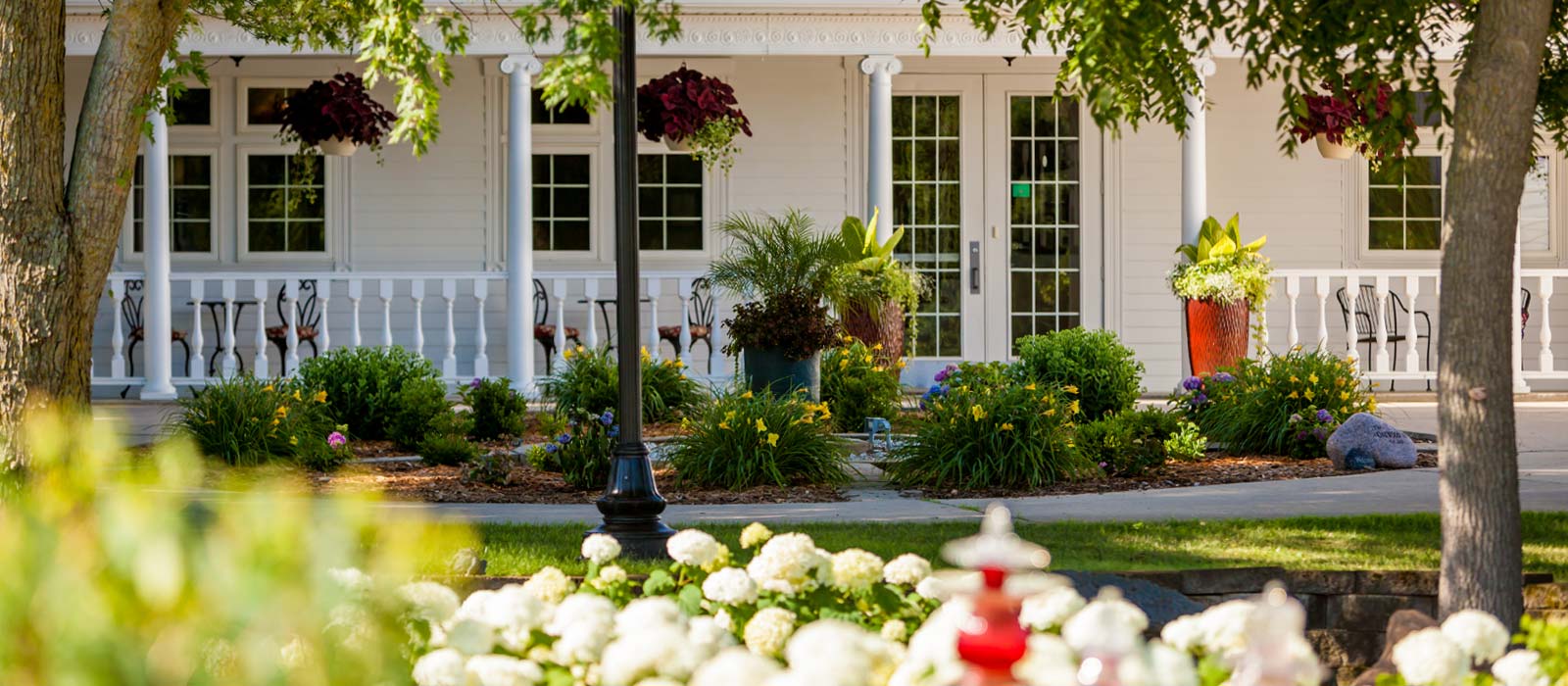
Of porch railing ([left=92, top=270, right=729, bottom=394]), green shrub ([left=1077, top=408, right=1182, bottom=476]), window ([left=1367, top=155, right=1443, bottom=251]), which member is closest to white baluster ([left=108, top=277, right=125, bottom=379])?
porch railing ([left=92, top=270, right=729, bottom=394])

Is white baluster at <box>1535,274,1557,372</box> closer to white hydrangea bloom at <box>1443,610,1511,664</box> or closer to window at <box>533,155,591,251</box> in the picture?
window at <box>533,155,591,251</box>

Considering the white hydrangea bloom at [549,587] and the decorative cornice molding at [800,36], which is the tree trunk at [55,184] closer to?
the white hydrangea bloom at [549,587]

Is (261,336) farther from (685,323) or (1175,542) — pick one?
(1175,542)

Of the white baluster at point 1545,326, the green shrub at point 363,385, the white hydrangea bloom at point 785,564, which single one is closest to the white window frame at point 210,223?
the green shrub at point 363,385

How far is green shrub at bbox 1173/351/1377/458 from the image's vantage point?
8695 millimetres

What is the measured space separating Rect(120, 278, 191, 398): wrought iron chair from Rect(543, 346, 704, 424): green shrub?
4109 mm

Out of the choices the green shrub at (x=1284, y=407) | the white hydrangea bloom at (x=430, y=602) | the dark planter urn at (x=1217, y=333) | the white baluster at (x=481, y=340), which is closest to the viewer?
the white hydrangea bloom at (x=430, y=602)

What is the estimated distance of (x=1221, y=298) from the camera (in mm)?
11000

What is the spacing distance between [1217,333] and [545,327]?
500 cm

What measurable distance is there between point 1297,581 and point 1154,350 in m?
9.64

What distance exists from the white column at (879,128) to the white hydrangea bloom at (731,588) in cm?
872

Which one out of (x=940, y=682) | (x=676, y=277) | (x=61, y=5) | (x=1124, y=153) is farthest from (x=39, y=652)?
(x=1124, y=153)

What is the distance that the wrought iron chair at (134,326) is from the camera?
12.4 m

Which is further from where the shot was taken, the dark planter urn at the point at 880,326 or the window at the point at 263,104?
the window at the point at 263,104
